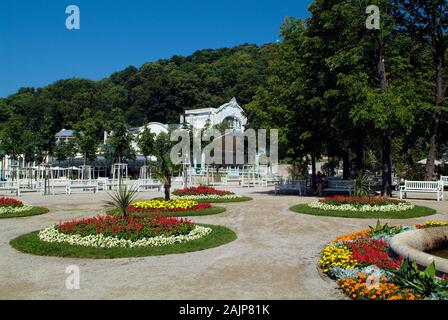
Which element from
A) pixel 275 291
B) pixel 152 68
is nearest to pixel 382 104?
pixel 275 291

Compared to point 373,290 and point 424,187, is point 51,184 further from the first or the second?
point 373,290

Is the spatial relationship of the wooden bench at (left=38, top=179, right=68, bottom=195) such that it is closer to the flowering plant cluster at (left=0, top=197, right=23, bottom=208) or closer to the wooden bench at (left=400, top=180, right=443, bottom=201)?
the flowering plant cluster at (left=0, top=197, right=23, bottom=208)

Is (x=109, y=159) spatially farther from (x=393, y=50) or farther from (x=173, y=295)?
(x=173, y=295)

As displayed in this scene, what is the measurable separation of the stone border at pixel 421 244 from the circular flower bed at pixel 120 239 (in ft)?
14.5

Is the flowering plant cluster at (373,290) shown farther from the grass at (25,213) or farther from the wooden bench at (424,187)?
the wooden bench at (424,187)

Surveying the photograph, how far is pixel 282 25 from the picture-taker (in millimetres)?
30641

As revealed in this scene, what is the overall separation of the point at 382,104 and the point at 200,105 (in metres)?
73.8

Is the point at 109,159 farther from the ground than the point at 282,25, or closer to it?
closer to it

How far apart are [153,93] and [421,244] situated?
309 feet

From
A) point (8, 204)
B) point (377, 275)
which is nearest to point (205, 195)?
point (8, 204)

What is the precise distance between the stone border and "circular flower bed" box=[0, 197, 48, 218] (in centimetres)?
1453

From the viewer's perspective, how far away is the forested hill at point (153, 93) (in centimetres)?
9050

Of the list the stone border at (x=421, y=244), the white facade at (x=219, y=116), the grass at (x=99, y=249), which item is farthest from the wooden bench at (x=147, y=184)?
the white facade at (x=219, y=116)

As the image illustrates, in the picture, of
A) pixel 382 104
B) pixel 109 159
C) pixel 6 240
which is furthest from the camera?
pixel 109 159
